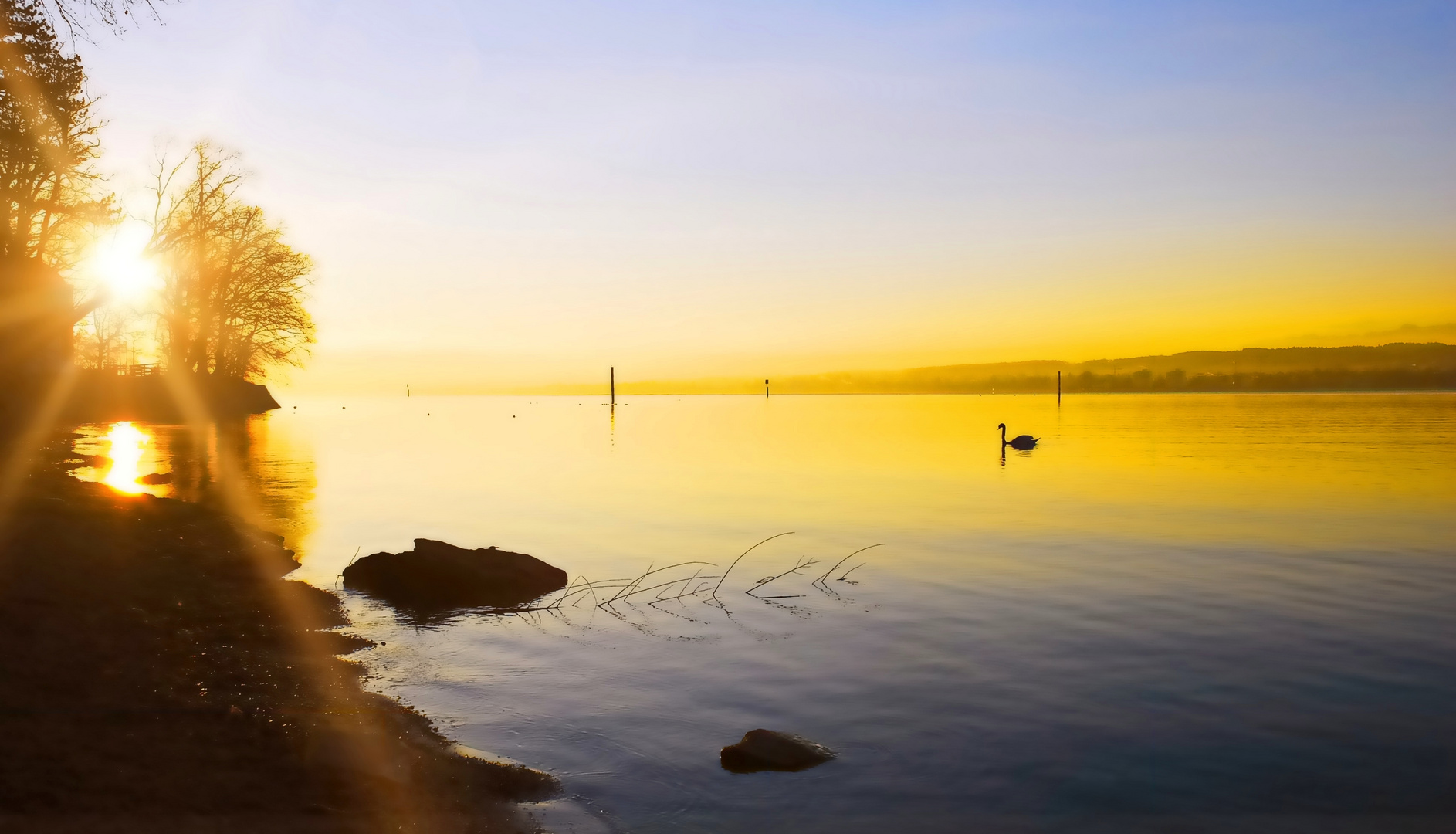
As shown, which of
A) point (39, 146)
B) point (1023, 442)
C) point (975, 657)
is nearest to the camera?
point (975, 657)

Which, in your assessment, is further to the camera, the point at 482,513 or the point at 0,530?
the point at 482,513

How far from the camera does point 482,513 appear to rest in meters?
29.0

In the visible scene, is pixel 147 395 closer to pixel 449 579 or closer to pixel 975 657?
pixel 449 579

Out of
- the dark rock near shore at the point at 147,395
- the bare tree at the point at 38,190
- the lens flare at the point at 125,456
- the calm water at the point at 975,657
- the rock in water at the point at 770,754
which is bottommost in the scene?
the calm water at the point at 975,657

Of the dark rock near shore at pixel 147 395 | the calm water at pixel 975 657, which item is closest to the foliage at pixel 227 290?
the dark rock near shore at pixel 147 395

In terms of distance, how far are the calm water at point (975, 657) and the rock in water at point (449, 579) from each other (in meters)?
0.70

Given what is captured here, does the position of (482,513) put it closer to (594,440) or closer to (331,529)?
(331,529)

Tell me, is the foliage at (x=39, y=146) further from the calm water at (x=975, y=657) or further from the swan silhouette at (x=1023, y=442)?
the swan silhouette at (x=1023, y=442)

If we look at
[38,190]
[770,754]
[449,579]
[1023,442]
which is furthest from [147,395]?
[770,754]

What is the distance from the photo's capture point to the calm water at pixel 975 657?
7969mm

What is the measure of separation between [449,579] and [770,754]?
343 inches

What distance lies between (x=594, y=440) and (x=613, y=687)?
203 feet

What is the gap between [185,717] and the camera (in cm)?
732

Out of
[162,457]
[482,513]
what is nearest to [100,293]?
[162,457]
